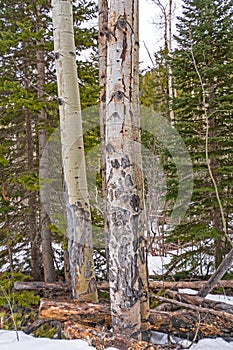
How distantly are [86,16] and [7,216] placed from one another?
11.0 ft

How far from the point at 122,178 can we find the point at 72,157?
849 millimetres

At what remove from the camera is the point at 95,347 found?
189cm

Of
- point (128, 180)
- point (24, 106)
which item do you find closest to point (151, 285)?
point (128, 180)

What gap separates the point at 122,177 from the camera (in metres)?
2.00

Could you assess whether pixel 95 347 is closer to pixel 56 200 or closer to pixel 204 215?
pixel 56 200

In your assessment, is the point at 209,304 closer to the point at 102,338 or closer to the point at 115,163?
the point at 102,338

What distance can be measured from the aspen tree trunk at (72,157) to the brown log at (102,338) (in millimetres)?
520

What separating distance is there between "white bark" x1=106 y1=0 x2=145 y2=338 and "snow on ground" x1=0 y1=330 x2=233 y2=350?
32cm

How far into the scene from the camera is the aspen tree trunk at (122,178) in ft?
6.51

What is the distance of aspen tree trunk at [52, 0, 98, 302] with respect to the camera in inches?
105

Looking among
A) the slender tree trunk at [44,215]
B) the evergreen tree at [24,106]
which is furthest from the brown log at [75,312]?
the slender tree trunk at [44,215]

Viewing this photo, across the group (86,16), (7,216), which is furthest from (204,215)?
(86,16)

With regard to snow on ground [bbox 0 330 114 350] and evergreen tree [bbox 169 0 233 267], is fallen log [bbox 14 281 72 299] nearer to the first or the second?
snow on ground [bbox 0 330 114 350]

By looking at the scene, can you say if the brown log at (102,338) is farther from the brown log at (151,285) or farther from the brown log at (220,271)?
the brown log at (151,285)
